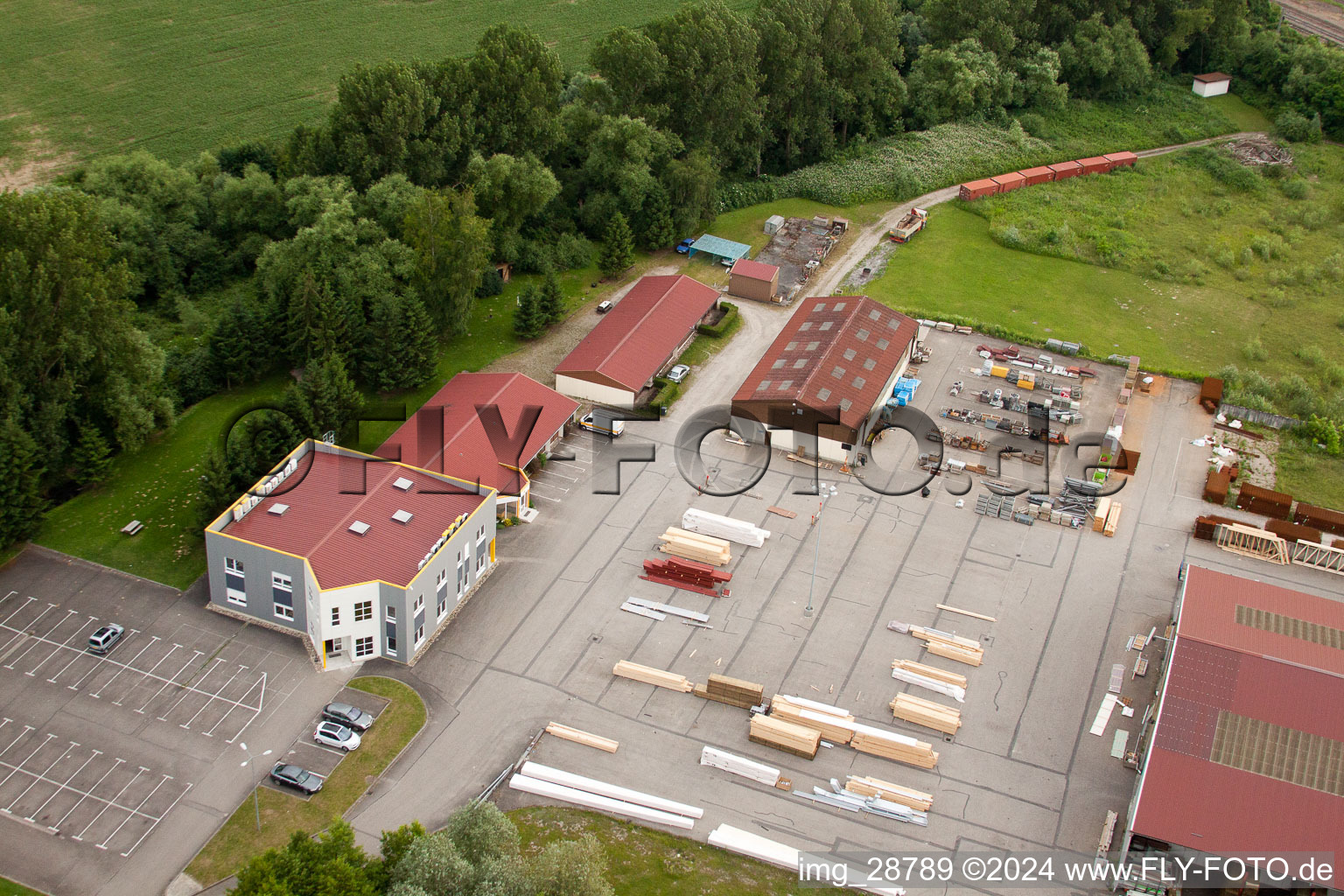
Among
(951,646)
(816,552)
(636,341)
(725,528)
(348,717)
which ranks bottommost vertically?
(348,717)

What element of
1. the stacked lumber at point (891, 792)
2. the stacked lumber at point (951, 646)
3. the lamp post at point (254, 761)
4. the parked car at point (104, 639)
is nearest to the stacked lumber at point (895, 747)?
the stacked lumber at point (891, 792)

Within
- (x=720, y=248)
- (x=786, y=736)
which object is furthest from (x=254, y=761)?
(x=720, y=248)

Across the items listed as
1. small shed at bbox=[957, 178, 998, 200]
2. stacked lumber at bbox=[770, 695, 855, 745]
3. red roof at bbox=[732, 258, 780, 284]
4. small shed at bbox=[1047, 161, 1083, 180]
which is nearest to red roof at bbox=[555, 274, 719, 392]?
red roof at bbox=[732, 258, 780, 284]

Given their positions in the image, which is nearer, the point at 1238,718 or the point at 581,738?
the point at 1238,718

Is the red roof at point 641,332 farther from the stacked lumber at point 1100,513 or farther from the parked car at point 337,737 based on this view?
the parked car at point 337,737

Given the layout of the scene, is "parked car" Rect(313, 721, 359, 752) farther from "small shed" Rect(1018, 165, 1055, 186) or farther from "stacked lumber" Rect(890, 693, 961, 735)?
"small shed" Rect(1018, 165, 1055, 186)

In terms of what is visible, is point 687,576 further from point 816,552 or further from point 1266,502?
point 1266,502

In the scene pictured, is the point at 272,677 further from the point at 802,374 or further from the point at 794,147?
the point at 794,147
